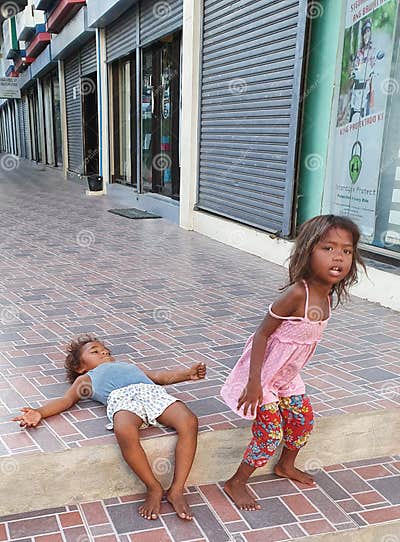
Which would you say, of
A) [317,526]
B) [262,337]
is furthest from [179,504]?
[262,337]

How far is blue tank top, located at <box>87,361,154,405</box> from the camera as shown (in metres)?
2.68

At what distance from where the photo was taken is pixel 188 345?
3.63 meters

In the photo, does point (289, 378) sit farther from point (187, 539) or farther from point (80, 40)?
point (80, 40)

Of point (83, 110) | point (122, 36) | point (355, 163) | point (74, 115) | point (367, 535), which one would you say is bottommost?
point (367, 535)

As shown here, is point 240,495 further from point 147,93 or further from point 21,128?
point 21,128

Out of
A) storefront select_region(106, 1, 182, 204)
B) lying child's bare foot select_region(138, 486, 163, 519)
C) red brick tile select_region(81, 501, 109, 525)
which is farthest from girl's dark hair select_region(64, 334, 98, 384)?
storefront select_region(106, 1, 182, 204)

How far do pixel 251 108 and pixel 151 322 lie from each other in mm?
3497

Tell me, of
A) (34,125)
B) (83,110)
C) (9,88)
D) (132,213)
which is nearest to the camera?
(132,213)

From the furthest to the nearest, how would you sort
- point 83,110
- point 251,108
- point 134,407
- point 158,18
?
1. point 83,110
2. point 158,18
3. point 251,108
4. point 134,407

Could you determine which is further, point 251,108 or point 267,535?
point 251,108

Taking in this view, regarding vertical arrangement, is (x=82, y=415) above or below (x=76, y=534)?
above

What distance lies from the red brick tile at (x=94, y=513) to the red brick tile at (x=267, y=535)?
60 cm

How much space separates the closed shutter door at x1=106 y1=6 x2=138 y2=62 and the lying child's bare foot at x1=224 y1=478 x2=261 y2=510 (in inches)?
376

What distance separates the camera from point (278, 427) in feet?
7.77
